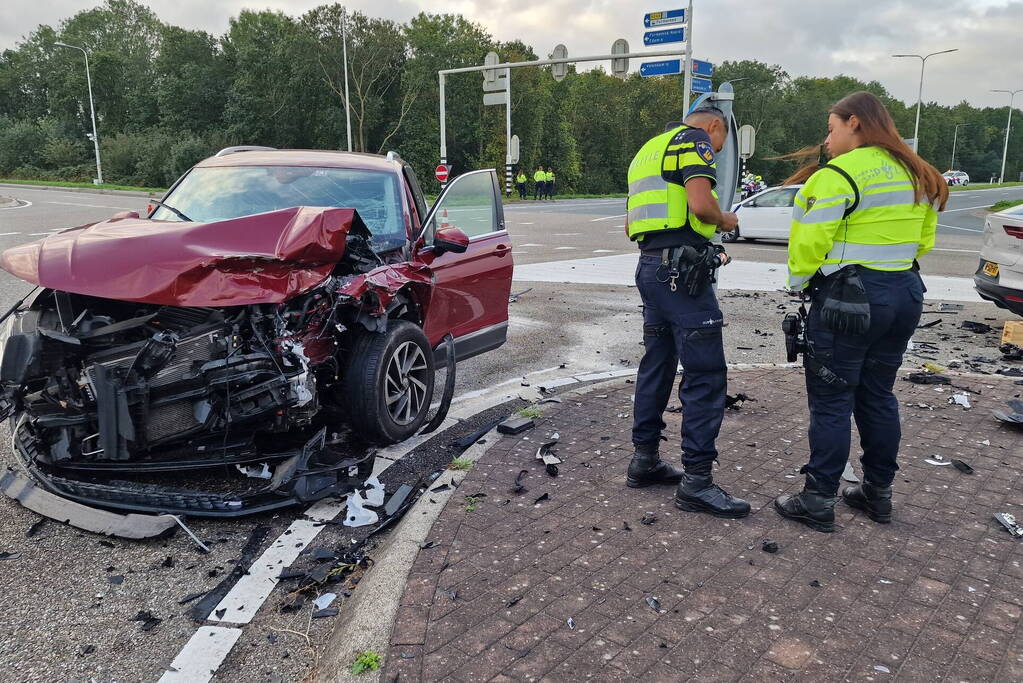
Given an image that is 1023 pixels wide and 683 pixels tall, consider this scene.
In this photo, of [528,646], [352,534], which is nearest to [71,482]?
[352,534]

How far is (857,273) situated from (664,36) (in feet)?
68.7

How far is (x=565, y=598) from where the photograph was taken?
3.11 metres

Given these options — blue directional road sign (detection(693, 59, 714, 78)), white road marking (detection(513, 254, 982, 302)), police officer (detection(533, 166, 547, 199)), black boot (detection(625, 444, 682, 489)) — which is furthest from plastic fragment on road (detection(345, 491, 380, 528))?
police officer (detection(533, 166, 547, 199))

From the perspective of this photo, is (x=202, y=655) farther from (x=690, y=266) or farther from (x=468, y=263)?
(x=468, y=263)

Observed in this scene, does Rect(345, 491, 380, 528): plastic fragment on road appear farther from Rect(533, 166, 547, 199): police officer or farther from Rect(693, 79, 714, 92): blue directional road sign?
Rect(533, 166, 547, 199): police officer

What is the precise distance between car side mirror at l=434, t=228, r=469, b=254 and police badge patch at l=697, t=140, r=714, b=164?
1.95 meters

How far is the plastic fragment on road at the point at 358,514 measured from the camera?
3.97m

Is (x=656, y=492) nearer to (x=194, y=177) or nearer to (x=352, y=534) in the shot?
(x=352, y=534)

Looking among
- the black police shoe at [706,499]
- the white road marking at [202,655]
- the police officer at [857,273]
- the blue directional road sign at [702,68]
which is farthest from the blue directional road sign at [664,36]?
the white road marking at [202,655]

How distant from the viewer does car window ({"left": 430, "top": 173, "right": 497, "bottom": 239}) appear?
5695 millimetres

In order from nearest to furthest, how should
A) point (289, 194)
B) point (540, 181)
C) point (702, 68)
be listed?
1. point (289, 194)
2. point (702, 68)
3. point (540, 181)

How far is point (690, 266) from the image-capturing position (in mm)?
3754

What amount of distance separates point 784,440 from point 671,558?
191cm

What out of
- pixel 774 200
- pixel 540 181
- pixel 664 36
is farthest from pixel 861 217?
pixel 540 181
